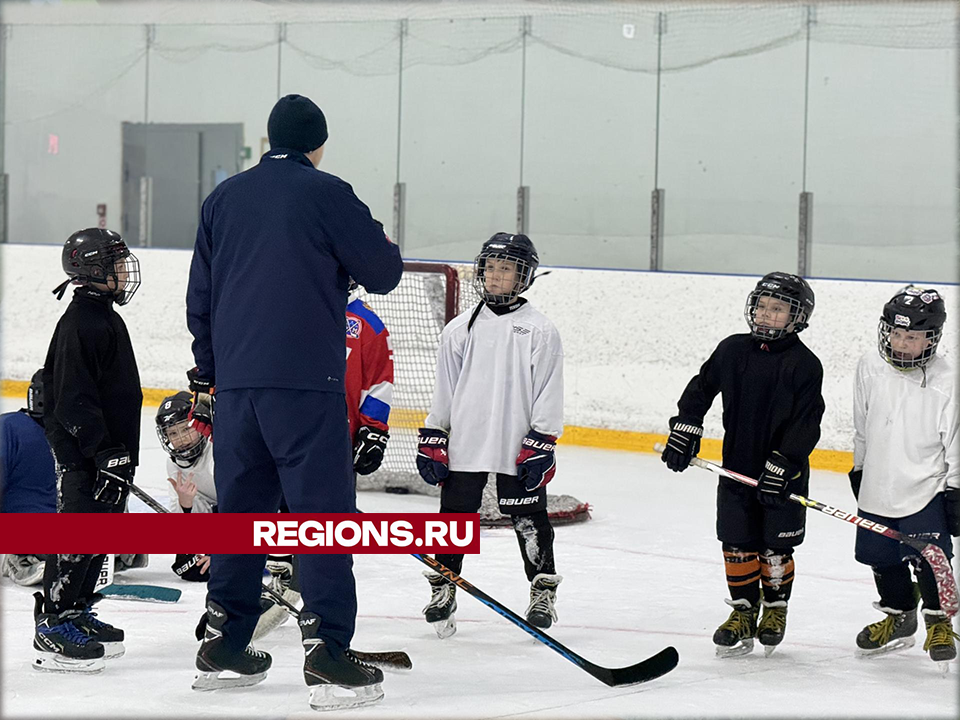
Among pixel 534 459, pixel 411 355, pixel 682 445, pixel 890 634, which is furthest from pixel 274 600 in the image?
pixel 411 355

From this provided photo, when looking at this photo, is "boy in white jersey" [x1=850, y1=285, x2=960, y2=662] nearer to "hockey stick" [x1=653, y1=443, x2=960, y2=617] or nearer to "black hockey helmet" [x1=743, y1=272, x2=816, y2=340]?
"hockey stick" [x1=653, y1=443, x2=960, y2=617]

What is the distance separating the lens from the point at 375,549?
11.0 ft

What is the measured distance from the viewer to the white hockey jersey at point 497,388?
3.65 m

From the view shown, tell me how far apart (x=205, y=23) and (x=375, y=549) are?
788 cm

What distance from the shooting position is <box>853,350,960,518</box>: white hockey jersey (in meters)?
3.46

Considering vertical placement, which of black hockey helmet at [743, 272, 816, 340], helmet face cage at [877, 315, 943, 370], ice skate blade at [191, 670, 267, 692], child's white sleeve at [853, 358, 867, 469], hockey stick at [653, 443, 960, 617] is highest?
black hockey helmet at [743, 272, 816, 340]

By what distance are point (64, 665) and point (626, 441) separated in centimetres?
439

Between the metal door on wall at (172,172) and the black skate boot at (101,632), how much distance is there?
21.9 feet

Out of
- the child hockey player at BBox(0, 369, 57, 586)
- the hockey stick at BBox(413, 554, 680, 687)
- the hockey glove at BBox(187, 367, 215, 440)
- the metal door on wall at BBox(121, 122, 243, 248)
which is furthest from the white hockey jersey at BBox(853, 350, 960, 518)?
the metal door on wall at BBox(121, 122, 243, 248)

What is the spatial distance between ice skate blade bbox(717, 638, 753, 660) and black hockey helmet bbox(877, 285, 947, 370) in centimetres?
81

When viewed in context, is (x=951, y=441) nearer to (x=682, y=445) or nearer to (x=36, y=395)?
(x=682, y=445)

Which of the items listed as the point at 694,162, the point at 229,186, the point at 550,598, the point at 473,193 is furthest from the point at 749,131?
the point at 229,186

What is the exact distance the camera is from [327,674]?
2.87 m

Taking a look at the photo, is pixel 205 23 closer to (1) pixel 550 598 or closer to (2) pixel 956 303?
(2) pixel 956 303
